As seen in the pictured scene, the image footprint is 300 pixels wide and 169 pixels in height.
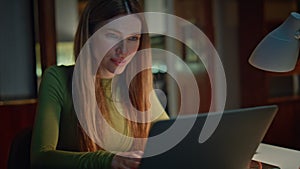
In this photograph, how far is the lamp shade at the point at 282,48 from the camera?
1.20m

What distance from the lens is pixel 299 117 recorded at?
3938 millimetres

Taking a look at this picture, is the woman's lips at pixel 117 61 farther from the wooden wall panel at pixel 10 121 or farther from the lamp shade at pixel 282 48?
the wooden wall panel at pixel 10 121

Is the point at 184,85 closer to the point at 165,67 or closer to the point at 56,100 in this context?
the point at 165,67

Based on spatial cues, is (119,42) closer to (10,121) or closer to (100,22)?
(100,22)

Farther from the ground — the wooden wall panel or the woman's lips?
the woman's lips

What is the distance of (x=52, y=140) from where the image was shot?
1163 millimetres

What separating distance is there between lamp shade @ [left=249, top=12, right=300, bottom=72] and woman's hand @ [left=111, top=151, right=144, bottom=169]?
0.52m

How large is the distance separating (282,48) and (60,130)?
690 mm

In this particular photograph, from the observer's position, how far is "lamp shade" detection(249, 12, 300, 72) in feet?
3.94

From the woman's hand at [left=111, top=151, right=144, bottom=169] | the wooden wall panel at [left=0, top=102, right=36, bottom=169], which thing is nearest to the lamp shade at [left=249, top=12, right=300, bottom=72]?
the woman's hand at [left=111, top=151, right=144, bottom=169]

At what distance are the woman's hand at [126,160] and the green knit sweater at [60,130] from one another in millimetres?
16

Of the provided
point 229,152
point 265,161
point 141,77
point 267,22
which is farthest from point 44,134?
point 267,22

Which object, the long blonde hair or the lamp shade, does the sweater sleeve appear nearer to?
the long blonde hair

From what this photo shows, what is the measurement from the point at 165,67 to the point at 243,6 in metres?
0.86
